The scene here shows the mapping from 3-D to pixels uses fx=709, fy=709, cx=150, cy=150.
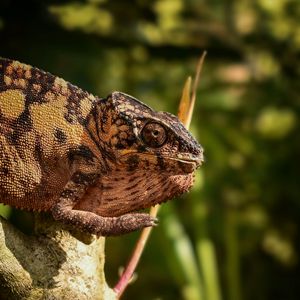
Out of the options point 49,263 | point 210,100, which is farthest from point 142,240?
point 210,100

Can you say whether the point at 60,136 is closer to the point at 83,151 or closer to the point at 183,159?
the point at 83,151

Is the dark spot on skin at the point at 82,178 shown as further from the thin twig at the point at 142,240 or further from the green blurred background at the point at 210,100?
the green blurred background at the point at 210,100

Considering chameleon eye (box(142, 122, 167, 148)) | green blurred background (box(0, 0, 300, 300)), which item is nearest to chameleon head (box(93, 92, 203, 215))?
chameleon eye (box(142, 122, 167, 148))

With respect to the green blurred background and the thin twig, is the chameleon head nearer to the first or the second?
the thin twig

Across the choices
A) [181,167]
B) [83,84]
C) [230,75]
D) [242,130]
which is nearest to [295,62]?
[242,130]

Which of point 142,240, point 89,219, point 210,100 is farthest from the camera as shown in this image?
point 210,100

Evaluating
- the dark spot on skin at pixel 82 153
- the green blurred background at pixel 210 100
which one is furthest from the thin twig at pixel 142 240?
the green blurred background at pixel 210 100

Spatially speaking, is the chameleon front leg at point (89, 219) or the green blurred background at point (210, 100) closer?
the chameleon front leg at point (89, 219)

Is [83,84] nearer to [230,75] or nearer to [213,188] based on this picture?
[213,188]
